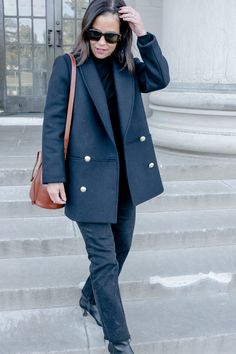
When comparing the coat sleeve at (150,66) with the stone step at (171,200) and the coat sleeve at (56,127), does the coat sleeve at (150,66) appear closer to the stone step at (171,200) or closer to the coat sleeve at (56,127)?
the coat sleeve at (56,127)

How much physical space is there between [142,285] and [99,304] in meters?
0.77

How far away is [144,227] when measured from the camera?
3375mm

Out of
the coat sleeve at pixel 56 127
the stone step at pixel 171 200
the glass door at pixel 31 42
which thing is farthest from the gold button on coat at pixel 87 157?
the glass door at pixel 31 42

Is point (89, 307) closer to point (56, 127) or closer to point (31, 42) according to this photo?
point (56, 127)

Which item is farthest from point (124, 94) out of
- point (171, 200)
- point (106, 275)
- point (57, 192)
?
point (171, 200)

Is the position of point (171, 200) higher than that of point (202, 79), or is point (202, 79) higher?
point (202, 79)

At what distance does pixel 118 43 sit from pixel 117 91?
0.83ft

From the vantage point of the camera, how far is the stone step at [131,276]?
2.74m

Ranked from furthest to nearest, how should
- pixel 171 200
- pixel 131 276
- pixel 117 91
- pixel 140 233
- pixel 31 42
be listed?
pixel 31 42
pixel 171 200
pixel 140 233
pixel 131 276
pixel 117 91

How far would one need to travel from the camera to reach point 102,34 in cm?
194

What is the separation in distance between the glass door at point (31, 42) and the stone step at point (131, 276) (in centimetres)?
479

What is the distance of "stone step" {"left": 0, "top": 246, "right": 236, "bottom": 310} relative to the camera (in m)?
2.74

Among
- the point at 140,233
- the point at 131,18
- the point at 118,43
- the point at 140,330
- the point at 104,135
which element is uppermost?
the point at 131,18

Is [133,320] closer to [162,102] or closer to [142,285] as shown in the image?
[142,285]
